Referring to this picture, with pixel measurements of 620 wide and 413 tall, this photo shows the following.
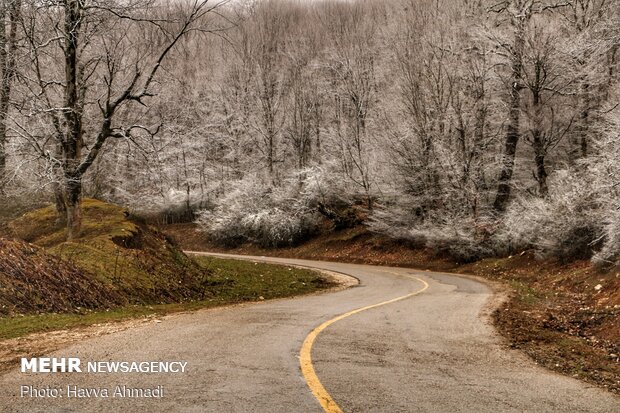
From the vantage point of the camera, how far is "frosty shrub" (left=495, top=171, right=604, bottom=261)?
19016 mm

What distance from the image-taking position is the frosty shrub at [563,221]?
19.0m

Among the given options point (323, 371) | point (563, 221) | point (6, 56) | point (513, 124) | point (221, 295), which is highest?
point (6, 56)

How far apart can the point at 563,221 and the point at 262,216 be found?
72.2 ft

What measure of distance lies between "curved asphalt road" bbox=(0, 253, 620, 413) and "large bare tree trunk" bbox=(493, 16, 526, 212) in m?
19.6

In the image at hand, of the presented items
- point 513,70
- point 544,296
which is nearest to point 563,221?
point 544,296

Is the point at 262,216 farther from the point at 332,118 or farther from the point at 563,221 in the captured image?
the point at 563,221

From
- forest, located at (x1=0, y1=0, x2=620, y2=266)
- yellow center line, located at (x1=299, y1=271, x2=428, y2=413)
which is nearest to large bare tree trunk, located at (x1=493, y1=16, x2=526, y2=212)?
forest, located at (x1=0, y1=0, x2=620, y2=266)

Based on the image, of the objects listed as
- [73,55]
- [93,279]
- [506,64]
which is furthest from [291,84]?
[93,279]

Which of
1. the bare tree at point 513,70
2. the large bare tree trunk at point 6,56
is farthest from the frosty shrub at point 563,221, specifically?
the large bare tree trunk at point 6,56

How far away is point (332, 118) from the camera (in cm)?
3912

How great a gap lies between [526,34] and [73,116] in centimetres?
2178

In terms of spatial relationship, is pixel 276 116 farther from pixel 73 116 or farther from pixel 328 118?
pixel 73 116

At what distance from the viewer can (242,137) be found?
43625 millimetres

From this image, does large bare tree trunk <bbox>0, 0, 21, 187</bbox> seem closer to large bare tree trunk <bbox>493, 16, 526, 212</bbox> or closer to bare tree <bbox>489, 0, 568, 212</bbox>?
bare tree <bbox>489, 0, 568, 212</bbox>
